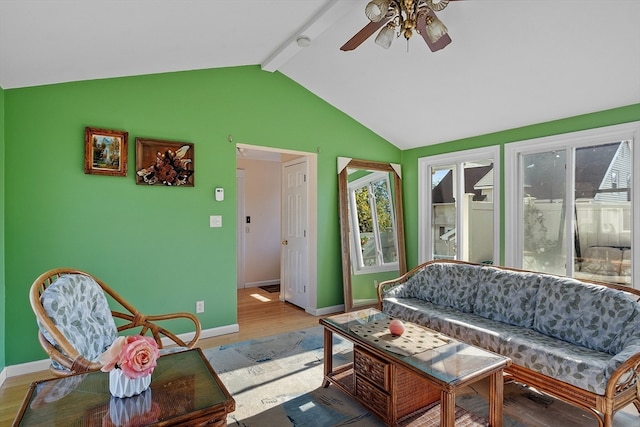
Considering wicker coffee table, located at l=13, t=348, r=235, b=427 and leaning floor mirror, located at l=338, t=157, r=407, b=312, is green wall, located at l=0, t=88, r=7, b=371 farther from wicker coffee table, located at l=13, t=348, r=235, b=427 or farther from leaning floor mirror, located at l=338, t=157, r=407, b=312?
leaning floor mirror, located at l=338, t=157, r=407, b=312

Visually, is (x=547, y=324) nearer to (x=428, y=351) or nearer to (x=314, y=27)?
(x=428, y=351)

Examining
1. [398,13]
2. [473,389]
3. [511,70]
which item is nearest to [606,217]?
[511,70]

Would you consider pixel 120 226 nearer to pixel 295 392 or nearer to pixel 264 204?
pixel 295 392

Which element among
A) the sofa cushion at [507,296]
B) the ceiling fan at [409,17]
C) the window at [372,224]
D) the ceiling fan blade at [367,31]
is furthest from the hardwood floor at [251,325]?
the ceiling fan at [409,17]

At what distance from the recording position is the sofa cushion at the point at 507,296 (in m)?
2.89

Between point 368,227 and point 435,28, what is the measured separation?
303 cm

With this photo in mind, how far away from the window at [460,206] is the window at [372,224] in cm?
46

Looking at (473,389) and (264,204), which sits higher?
(264,204)

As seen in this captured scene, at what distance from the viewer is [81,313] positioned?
201 cm

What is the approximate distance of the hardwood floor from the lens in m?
2.46

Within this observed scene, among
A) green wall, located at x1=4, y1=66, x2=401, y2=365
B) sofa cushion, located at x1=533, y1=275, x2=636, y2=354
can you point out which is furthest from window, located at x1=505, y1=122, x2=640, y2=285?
green wall, located at x1=4, y1=66, x2=401, y2=365

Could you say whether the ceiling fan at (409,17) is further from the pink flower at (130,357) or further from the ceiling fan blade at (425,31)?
the pink flower at (130,357)

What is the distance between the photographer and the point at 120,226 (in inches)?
127

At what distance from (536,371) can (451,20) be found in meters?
2.66
